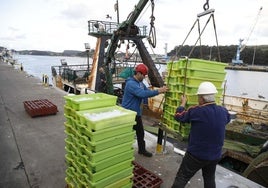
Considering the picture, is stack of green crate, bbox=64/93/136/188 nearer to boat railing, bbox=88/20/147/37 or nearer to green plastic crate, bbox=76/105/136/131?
green plastic crate, bbox=76/105/136/131

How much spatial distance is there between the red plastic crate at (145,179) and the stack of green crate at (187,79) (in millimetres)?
921

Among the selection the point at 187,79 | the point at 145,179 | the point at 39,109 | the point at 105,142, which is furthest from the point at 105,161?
the point at 39,109

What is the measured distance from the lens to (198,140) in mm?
2979

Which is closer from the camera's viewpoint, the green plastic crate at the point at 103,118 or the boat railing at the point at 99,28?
the green plastic crate at the point at 103,118

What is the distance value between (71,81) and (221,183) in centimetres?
1652

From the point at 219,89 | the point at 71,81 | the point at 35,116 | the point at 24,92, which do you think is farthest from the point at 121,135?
the point at 71,81

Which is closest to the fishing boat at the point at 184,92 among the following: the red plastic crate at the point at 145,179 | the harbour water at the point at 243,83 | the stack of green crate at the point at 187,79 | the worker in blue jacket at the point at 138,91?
the stack of green crate at the point at 187,79

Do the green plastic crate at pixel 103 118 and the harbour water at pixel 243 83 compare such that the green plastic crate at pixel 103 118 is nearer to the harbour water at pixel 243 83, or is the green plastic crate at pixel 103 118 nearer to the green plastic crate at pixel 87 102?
the green plastic crate at pixel 87 102

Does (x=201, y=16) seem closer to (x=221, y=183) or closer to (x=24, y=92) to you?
(x=221, y=183)

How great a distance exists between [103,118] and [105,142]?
32 centimetres

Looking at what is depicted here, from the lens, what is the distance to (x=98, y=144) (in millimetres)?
2814

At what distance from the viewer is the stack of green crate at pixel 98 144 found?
285 cm

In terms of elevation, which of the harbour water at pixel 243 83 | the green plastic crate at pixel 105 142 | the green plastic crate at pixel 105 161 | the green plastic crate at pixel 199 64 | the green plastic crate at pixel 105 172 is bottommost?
the harbour water at pixel 243 83

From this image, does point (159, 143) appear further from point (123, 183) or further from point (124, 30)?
point (124, 30)
